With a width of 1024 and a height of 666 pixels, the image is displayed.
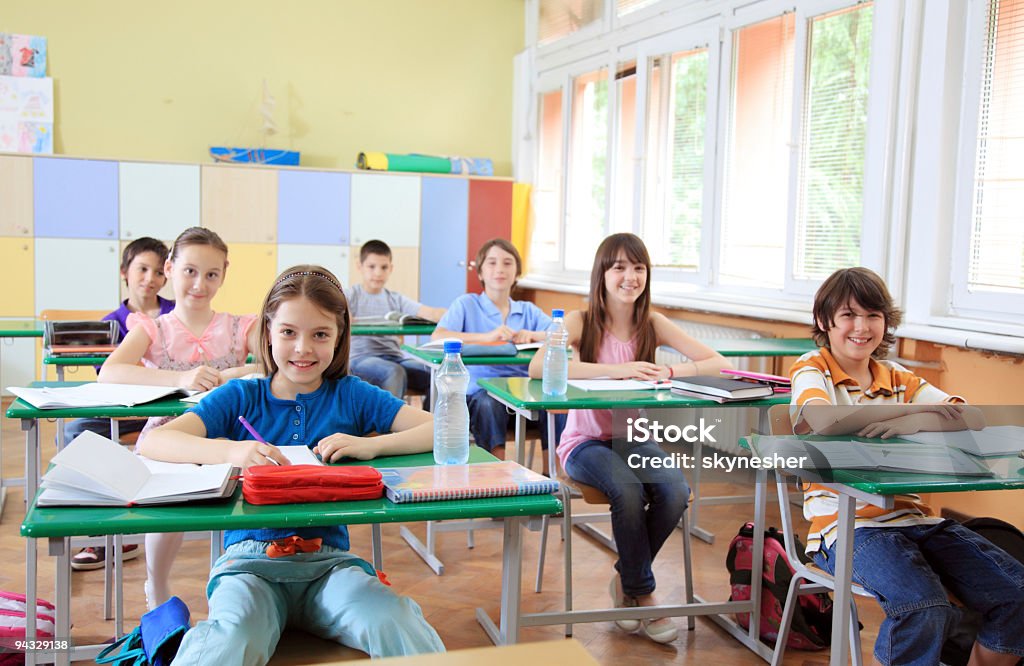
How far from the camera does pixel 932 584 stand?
2.11 m

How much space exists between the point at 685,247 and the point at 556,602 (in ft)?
10.3

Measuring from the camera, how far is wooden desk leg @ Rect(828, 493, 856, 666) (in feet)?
6.89

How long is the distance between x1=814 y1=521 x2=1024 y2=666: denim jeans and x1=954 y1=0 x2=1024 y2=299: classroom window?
5.73 feet

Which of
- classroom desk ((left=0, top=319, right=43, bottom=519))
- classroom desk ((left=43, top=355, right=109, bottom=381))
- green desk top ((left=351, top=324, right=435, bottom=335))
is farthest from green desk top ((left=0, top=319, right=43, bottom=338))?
green desk top ((left=351, top=324, right=435, bottom=335))

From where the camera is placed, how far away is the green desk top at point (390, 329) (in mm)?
4539

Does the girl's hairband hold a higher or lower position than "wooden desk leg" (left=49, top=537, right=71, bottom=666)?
higher

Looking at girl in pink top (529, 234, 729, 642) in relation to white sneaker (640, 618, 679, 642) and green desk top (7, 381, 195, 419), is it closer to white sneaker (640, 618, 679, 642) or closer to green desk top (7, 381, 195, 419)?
white sneaker (640, 618, 679, 642)

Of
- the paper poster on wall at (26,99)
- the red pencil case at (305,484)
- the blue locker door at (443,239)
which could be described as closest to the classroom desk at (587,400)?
the red pencil case at (305,484)

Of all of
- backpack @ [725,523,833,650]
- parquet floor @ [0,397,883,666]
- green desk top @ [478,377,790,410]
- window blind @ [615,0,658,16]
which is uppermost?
window blind @ [615,0,658,16]

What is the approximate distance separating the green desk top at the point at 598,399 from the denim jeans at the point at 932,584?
0.70 meters

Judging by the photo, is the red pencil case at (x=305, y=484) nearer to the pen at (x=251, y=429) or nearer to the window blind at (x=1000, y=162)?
the pen at (x=251, y=429)

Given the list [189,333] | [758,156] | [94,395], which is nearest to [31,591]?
[94,395]

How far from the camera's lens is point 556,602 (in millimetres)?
3180

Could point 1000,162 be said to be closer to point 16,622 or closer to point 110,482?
point 110,482
